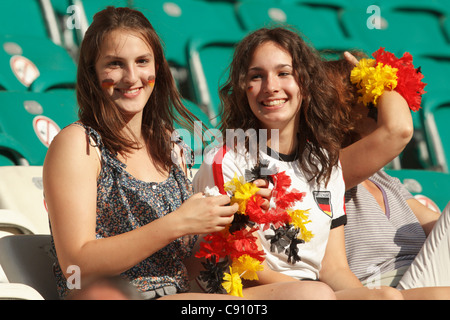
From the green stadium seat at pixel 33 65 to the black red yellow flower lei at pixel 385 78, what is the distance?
183 cm

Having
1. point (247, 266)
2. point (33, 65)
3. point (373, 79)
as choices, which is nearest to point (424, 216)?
point (373, 79)

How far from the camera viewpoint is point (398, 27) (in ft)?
16.1

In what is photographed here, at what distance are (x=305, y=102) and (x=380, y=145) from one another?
29 cm

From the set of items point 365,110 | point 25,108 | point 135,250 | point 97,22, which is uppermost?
point 25,108

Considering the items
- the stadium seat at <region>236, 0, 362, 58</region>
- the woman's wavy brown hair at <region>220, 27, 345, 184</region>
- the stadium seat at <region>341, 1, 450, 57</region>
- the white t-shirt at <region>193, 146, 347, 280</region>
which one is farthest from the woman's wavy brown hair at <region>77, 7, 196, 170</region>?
the stadium seat at <region>341, 1, 450, 57</region>

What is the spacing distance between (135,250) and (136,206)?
207 mm

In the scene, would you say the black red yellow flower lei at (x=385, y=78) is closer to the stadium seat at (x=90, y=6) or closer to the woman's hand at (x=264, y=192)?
the woman's hand at (x=264, y=192)

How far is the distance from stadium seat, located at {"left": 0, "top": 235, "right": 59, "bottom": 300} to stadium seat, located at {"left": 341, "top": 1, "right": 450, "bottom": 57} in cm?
337

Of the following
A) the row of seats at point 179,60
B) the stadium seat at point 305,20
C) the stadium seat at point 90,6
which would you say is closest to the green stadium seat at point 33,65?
the row of seats at point 179,60

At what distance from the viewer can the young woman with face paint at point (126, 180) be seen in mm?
1576

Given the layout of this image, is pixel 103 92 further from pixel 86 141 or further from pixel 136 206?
pixel 136 206

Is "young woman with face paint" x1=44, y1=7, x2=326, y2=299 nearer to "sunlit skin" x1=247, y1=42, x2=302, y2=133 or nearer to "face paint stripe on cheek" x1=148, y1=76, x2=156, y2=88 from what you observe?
"face paint stripe on cheek" x1=148, y1=76, x2=156, y2=88

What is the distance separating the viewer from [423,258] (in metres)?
1.91
